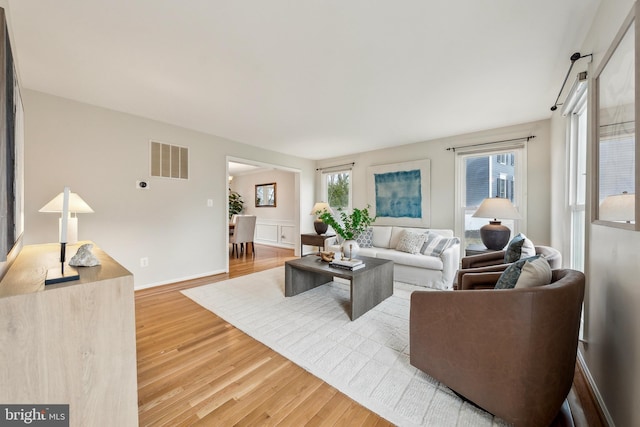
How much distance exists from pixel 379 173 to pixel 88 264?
459 centimetres

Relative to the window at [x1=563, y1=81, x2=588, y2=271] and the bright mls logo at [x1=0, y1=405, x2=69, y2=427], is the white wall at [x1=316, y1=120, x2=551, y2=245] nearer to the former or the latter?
the window at [x1=563, y1=81, x2=588, y2=271]

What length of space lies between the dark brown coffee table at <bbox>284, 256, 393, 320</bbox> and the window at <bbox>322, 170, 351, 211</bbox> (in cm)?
261

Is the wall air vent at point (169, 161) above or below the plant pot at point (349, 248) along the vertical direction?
above

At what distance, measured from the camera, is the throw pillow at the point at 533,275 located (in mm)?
1281

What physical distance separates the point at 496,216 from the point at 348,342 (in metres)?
2.34

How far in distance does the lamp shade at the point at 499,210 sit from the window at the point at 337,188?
9.41 ft

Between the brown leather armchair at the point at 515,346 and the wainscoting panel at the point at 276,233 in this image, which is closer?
→ the brown leather armchair at the point at 515,346

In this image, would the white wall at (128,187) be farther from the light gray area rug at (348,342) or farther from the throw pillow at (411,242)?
the throw pillow at (411,242)

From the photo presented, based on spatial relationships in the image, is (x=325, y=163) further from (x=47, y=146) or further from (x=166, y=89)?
(x=47, y=146)

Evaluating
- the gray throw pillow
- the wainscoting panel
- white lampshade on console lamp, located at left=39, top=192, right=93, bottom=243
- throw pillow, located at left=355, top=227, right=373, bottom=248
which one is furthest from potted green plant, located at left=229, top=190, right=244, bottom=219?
the gray throw pillow

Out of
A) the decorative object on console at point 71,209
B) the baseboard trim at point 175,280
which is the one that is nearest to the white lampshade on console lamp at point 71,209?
the decorative object on console at point 71,209

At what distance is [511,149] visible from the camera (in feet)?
12.0

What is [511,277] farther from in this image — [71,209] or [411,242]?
[71,209]

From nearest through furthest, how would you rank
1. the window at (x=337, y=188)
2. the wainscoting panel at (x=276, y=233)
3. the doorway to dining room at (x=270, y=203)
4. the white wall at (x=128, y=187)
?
the white wall at (x=128, y=187), the window at (x=337, y=188), the doorway to dining room at (x=270, y=203), the wainscoting panel at (x=276, y=233)
